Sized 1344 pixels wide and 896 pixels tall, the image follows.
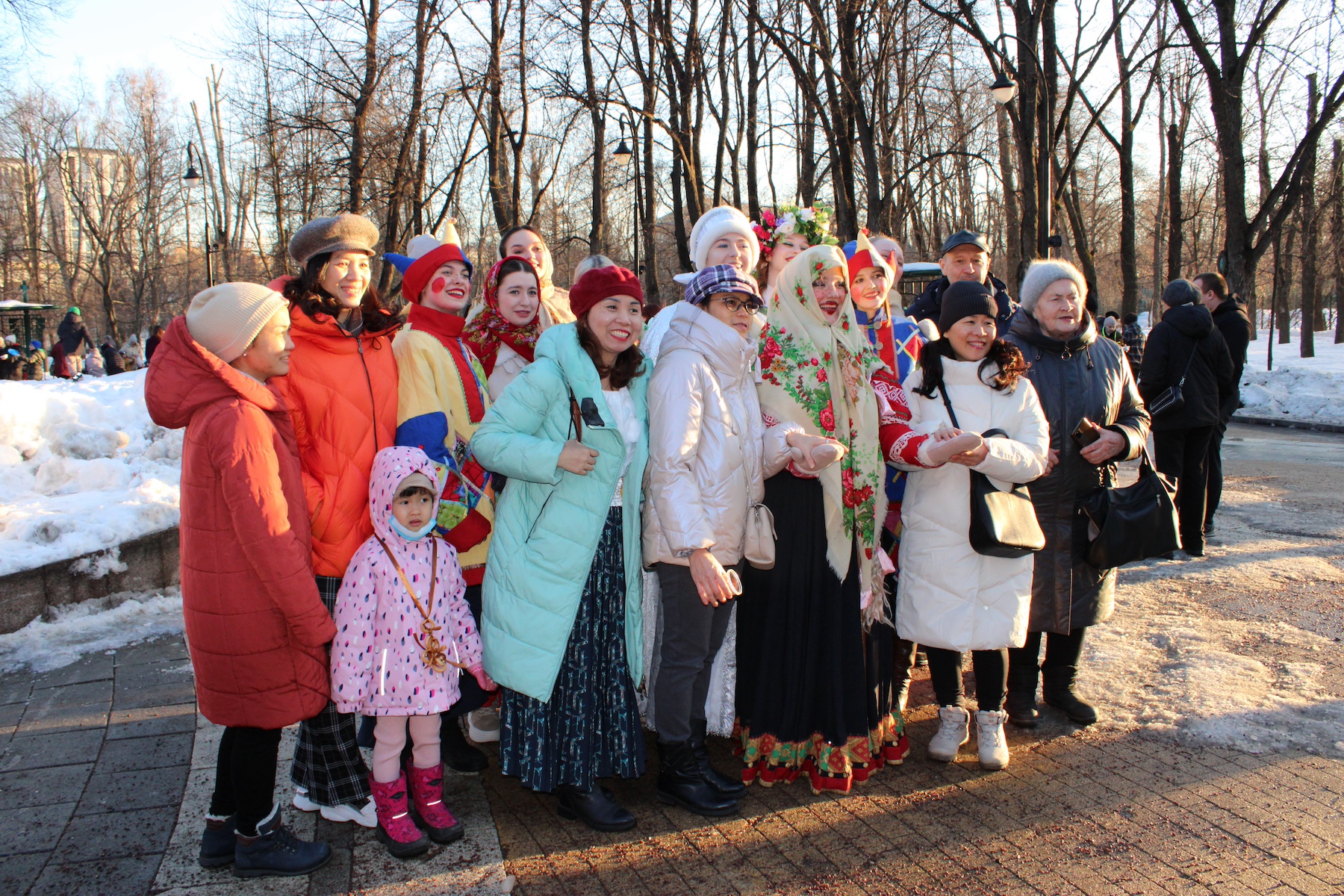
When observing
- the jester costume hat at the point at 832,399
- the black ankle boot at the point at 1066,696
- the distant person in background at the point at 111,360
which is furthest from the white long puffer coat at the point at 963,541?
the distant person in background at the point at 111,360

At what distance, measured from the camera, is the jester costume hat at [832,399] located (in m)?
3.22

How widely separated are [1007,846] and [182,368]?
302 cm

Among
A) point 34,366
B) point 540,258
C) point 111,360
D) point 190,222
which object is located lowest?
point 540,258

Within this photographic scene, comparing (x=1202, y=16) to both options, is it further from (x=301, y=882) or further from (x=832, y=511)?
(x=301, y=882)

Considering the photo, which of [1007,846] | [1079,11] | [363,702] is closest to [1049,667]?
[1007,846]

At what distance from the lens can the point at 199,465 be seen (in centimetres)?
254

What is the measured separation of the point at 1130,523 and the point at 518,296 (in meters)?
2.73

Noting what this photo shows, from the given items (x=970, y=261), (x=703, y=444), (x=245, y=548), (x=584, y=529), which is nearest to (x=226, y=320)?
(x=245, y=548)

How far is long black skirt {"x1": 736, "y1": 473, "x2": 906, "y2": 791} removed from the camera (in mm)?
3254

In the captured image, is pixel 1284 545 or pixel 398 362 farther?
pixel 1284 545

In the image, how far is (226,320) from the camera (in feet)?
8.63

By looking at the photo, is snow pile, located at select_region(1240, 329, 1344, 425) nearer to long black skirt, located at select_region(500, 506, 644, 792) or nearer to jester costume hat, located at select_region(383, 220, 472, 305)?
long black skirt, located at select_region(500, 506, 644, 792)

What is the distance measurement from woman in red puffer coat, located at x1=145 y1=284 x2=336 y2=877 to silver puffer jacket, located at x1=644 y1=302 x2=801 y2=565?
115cm

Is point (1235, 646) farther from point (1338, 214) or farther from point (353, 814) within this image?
point (1338, 214)
